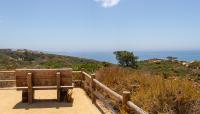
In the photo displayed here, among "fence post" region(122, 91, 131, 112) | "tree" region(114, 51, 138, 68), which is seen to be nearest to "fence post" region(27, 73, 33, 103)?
"fence post" region(122, 91, 131, 112)

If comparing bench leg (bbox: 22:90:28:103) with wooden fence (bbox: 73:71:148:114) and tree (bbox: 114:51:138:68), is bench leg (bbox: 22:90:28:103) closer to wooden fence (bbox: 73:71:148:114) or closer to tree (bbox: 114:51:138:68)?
wooden fence (bbox: 73:71:148:114)

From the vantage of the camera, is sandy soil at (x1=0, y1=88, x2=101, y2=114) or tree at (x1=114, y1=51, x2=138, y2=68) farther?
tree at (x1=114, y1=51, x2=138, y2=68)

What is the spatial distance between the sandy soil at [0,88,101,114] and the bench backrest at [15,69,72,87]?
632 millimetres

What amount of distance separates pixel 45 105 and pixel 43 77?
97 cm

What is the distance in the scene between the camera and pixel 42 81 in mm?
12227

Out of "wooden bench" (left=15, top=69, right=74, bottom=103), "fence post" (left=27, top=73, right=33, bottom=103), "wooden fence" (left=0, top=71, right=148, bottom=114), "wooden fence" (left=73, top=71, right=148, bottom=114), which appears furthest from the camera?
"wooden bench" (left=15, top=69, right=74, bottom=103)

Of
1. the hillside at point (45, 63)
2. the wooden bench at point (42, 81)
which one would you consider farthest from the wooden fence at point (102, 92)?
the hillside at point (45, 63)

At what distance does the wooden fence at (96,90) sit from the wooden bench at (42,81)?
31.3 inches

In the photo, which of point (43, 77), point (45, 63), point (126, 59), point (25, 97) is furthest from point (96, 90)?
point (126, 59)

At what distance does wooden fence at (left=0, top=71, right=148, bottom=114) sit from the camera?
334 inches

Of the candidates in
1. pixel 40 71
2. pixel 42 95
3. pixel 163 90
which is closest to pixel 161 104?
pixel 163 90

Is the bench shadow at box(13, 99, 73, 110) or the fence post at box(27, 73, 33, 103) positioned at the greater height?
the fence post at box(27, 73, 33, 103)

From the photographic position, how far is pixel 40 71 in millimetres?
12102

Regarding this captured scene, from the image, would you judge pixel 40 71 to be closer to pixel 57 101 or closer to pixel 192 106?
pixel 57 101
